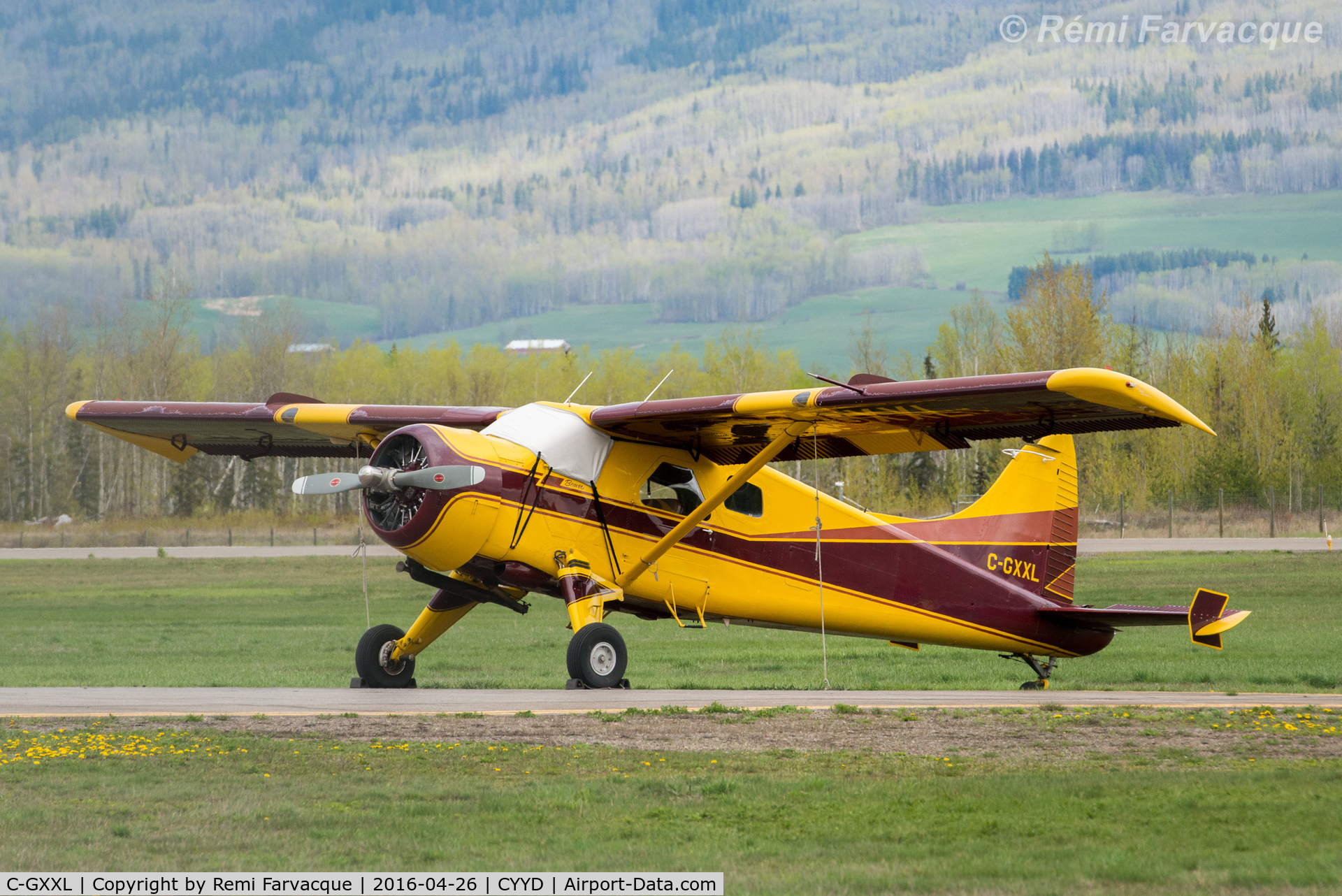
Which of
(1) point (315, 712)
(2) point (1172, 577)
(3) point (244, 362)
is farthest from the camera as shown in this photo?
(3) point (244, 362)

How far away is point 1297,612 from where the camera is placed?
3064 cm

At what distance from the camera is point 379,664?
16094 mm

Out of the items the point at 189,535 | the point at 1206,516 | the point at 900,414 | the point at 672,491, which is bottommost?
the point at 1206,516

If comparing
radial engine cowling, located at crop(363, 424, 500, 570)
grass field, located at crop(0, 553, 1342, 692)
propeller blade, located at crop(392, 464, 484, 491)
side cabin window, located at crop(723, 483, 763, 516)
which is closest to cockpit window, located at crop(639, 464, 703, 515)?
side cabin window, located at crop(723, 483, 763, 516)

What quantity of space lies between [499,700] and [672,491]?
331 centimetres

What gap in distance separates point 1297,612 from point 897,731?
22.7m

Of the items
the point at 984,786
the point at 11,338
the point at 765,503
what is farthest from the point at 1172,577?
the point at 11,338

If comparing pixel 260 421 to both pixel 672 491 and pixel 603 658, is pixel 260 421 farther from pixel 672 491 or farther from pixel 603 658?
pixel 603 658

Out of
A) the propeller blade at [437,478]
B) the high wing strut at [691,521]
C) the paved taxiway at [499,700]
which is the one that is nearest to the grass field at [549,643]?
the paved taxiway at [499,700]

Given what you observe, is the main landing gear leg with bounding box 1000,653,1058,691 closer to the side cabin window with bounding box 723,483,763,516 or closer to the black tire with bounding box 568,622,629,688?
the side cabin window with bounding box 723,483,763,516

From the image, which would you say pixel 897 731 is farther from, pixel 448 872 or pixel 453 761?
pixel 448 872

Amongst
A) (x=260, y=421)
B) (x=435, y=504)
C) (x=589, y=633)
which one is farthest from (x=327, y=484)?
(x=260, y=421)

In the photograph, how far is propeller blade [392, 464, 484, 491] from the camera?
13.9m

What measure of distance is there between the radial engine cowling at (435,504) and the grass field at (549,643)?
12.6 ft
